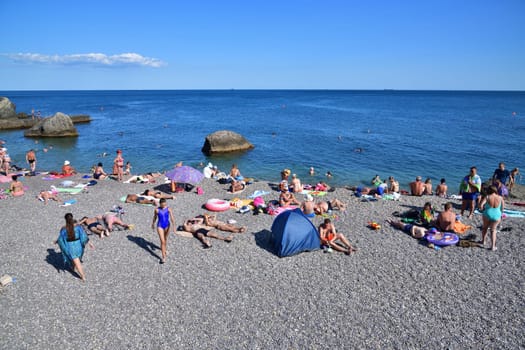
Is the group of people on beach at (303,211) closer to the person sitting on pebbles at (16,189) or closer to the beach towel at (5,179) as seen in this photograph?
the person sitting on pebbles at (16,189)

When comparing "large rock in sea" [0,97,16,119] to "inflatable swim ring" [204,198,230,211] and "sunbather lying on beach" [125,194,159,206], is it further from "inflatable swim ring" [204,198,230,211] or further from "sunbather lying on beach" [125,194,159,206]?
"inflatable swim ring" [204,198,230,211]

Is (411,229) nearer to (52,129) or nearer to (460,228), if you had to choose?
(460,228)

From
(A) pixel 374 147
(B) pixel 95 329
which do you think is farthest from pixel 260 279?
(A) pixel 374 147

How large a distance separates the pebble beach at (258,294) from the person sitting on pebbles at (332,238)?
0.31m

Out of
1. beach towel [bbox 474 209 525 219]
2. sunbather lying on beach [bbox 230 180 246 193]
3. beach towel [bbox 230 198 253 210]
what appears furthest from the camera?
sunbather lying on beach [bbox 230 180 246 193]

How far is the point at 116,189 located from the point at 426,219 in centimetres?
1556

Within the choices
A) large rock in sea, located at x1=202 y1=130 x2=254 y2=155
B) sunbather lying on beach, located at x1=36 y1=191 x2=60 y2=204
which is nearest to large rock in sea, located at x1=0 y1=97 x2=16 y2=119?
large rock in sea, located at x1=202 y1=130 x2=254 y2=155

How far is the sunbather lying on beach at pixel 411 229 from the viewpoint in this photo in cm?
1238

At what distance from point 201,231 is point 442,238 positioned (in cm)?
861

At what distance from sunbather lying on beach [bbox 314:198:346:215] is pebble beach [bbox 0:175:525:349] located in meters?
1.98

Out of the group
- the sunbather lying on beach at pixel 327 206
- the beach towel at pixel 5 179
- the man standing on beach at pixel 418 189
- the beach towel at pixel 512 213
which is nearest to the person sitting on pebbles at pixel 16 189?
the beach towel at pixel 5 179

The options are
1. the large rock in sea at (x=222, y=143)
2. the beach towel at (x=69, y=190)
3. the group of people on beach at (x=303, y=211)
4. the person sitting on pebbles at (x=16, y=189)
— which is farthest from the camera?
the large rock in sea at (x=222, y=143)

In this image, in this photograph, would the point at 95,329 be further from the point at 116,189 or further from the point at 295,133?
the point at 295,133

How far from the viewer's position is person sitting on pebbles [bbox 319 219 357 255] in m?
11.4
